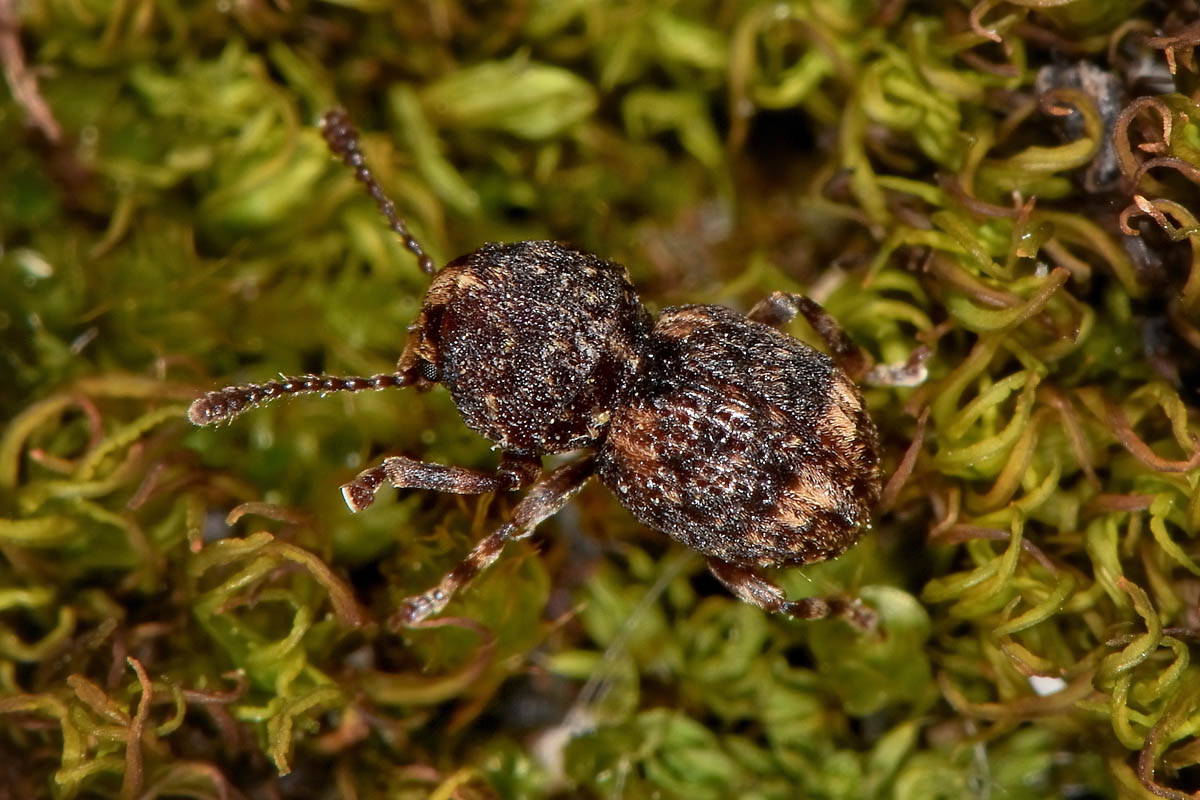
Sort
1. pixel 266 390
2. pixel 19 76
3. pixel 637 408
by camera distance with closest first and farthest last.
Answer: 1. pixel 266 390
2. pixel 637 408
3. pixel 19 76

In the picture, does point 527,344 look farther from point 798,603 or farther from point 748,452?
point 798,603

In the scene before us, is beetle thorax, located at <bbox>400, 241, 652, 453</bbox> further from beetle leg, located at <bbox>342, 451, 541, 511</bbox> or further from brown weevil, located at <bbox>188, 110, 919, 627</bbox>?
beetle leg, located at <bbox>342, 451, 541, 511</bbox>

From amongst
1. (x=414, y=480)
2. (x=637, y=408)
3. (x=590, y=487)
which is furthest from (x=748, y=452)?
(x=414, y=480)

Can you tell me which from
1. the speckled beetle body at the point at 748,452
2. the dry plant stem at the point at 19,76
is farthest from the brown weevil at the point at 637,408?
the dry plant stem at the point at 19,76

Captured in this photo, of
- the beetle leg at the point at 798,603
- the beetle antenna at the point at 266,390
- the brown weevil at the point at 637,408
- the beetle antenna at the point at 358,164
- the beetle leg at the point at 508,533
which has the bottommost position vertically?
the beetle leg at the point at 798,603

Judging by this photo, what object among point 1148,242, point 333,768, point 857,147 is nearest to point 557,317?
point 857,147

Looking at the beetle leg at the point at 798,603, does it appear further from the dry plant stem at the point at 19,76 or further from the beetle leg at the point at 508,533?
the dry plant stem at the point at 19,76

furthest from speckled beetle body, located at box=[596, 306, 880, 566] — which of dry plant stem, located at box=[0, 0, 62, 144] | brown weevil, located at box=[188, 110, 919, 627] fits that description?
dry plant stem, located at box=[0, 0, 62, 144]
